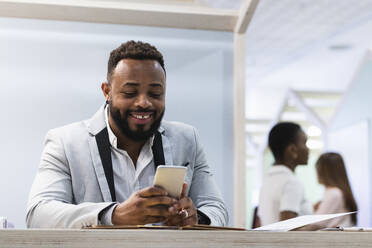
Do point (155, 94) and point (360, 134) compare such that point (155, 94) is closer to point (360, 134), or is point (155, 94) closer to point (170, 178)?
point (170, 178)

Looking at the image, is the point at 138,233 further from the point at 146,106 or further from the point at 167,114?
the point at 167,114

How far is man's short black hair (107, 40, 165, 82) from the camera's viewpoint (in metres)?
2.01

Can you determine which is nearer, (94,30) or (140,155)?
(140,155)

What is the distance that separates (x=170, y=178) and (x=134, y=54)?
705mm

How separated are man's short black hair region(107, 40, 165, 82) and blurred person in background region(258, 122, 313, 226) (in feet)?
4.31

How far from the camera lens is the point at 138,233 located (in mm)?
1019

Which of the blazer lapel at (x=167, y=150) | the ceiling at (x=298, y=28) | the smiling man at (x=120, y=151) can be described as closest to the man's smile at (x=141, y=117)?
the smiling man at (x=120, y=151)

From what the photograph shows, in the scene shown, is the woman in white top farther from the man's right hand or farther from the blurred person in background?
the man's right hand

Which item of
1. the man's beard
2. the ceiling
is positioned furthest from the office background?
the ceiling

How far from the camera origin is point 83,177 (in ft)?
6.38

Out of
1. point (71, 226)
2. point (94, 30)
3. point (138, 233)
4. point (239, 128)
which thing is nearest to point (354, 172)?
point (239, 128)

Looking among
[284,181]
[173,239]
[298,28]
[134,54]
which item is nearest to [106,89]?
[134,54]

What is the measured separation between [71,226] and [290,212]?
1651 millimetres

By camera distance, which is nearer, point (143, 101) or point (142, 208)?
point (142, 208)
